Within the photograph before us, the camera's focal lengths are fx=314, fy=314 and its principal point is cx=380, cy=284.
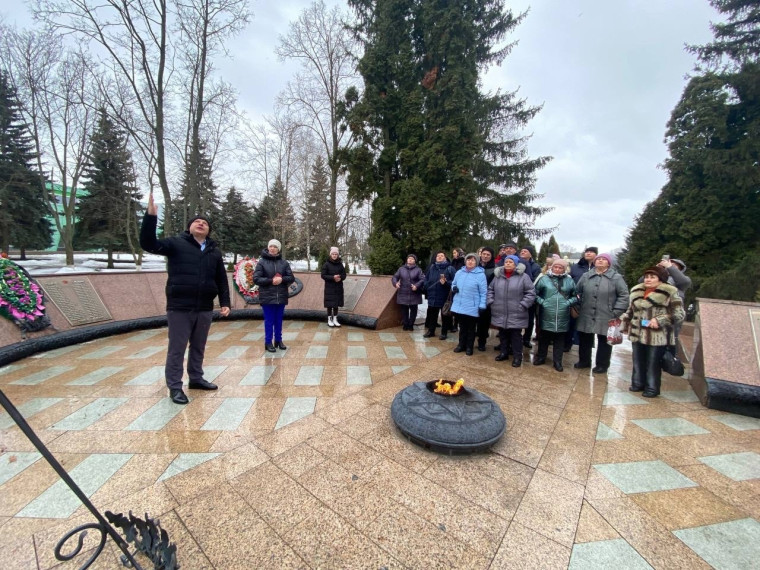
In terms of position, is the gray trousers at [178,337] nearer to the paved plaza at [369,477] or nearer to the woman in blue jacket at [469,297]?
the paved plaza at [369,477]

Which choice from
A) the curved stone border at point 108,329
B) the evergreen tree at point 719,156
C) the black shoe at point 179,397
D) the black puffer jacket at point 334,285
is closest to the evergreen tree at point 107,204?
the curved stone border at point 108,329

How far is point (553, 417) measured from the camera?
10.2 feet

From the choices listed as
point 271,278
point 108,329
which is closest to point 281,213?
point 108,329

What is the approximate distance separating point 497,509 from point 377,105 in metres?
10.9

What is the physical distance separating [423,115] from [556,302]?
26.1 ft

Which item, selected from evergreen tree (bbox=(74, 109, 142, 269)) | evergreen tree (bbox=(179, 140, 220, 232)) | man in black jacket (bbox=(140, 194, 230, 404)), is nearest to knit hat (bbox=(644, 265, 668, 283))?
man in black jacket (bbox=(140, 194, 230, 404))

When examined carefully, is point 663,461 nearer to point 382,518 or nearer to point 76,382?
point 382,518

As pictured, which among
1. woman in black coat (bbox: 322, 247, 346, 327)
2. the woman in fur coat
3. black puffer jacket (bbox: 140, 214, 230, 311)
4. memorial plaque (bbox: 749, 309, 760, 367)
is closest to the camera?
black puffer jacket (bbox: 140, 214, 230, 311)

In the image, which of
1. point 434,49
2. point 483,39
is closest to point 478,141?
point 434,49

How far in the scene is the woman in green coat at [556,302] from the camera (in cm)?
441

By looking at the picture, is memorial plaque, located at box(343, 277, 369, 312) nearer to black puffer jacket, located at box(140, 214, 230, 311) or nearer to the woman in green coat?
the woman in green coat

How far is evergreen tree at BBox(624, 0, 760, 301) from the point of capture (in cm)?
1184

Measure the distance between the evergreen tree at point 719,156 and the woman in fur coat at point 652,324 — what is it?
1088 centimetres

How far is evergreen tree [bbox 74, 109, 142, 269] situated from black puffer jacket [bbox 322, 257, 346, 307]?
19.8 meters
